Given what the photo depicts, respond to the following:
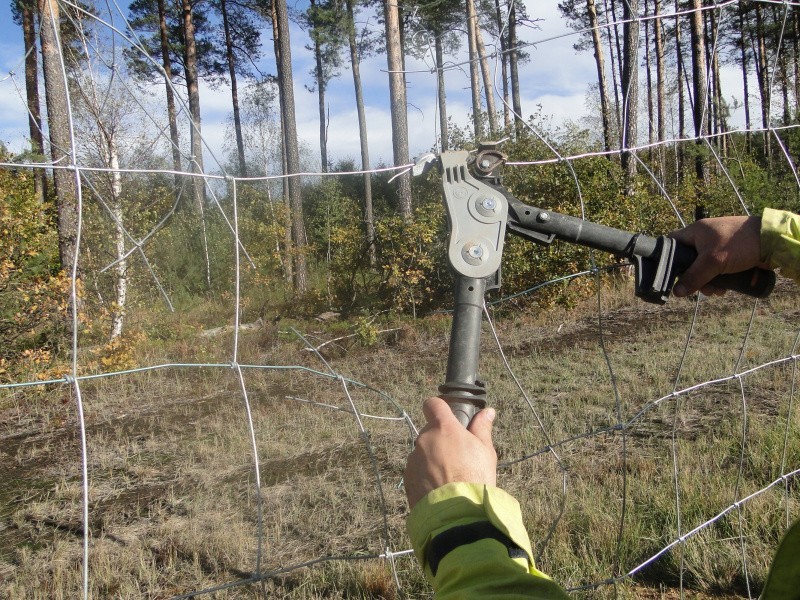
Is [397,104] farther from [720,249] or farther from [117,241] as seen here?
[720,249]

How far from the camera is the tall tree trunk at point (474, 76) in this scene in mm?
2069

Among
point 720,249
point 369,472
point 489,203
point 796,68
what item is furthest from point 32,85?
point 796,68

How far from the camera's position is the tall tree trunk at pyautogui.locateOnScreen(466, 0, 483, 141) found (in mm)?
2069

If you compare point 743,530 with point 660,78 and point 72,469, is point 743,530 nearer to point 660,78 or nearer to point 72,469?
point 72,469

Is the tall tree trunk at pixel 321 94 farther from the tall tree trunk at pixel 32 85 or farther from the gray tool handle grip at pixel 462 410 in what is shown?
the gray tool handle grip at pixel 462 410

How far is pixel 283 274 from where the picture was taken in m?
11.7

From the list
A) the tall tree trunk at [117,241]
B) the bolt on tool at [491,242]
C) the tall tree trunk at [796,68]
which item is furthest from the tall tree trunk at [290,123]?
the bolt on tool at [491,242]

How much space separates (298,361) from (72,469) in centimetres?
330

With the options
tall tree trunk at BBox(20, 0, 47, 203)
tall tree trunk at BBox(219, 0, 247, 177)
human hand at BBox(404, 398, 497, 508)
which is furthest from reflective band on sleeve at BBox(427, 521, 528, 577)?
tall tree trunk at BBox(219, 0, 247, 177)

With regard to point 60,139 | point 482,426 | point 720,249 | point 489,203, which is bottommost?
point 482,426

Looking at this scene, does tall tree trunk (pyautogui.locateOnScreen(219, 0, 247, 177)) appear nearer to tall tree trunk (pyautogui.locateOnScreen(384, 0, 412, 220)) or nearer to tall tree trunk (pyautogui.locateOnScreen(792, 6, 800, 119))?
tall tree trunk (pyautogui.locateOnScreen(384, 0, 412, 220))

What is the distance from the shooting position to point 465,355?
1.04 m

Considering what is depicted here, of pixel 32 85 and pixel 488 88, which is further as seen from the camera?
pixel 32 85

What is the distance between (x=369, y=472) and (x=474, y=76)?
87.6 inches
